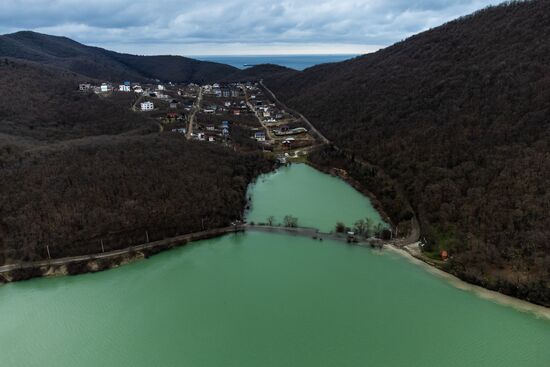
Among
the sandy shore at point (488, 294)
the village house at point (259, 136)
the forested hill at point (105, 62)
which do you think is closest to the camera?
the sandy shore at point (488, 294)

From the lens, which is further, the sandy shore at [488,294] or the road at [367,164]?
the road at [367,164]

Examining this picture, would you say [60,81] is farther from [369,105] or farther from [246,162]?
[369,105]

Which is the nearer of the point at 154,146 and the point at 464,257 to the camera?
the point at 464,257

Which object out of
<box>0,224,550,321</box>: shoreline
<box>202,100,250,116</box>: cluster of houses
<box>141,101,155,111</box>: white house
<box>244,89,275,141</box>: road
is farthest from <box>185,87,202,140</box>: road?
<box>0,224,550,321</box>: shoreline

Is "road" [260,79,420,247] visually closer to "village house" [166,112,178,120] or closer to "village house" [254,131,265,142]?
"village house" [254,131,265,142]

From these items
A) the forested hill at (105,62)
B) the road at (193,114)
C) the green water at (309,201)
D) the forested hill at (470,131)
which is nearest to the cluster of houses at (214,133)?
the road at (193,114)

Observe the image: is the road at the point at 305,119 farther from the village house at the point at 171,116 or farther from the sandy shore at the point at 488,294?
the sandy shore at the point at 488,294

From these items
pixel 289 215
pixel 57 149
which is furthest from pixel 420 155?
pixel 57 149
